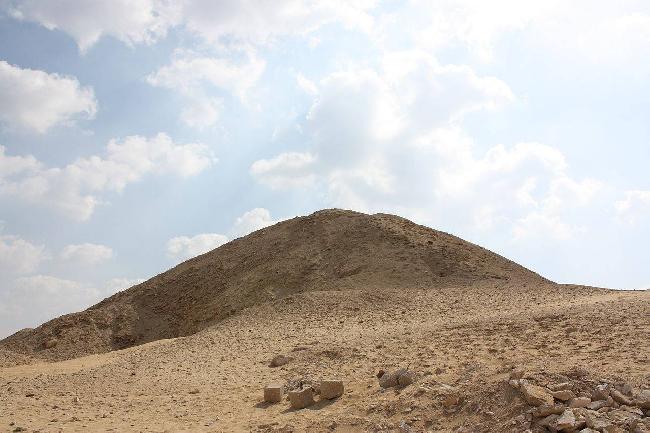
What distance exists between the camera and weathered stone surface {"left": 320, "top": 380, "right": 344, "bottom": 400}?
817 cm

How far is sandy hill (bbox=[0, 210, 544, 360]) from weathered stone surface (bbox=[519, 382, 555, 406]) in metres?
11.1

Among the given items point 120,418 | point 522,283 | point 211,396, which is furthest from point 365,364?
point 522,283

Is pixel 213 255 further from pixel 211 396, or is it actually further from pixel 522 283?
pixel 211 396

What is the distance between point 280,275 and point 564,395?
15.6m

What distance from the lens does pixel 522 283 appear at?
17.6 m

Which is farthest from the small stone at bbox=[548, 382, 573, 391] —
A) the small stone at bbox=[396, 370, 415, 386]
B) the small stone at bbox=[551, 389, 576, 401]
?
the small stone at bbox=[396, 370, 415, 386]

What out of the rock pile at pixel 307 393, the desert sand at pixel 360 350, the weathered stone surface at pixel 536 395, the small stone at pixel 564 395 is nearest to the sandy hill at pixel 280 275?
the desert sand at pixel 360 350

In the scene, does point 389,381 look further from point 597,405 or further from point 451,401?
point 597,405

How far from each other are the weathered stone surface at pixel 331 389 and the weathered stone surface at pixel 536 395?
9.07ft

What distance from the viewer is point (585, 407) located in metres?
5.85

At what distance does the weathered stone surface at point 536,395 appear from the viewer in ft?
19.7

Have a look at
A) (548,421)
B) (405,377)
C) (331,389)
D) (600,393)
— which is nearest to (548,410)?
(548,421)

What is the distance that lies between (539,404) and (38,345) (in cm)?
1913

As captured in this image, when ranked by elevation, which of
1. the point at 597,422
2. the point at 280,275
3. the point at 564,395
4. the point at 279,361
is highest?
the point at 280,275
